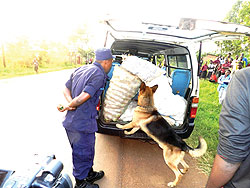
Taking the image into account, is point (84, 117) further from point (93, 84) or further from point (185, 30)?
point (185, 30)

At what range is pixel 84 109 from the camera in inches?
76.3

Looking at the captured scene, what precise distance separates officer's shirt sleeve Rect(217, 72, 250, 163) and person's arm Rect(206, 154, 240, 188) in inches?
1.6

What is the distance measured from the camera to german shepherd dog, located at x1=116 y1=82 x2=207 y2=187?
2.29 meters

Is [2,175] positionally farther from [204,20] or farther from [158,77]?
[158,77]

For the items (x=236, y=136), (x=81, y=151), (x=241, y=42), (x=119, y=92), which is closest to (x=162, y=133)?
(x=119, y=92)

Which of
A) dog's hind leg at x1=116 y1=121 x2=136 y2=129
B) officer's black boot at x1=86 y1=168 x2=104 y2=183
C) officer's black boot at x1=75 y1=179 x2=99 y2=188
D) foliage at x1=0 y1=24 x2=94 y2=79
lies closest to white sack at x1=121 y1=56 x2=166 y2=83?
dog's hind leg at x1=116 y1=121 x2=136 y2=129

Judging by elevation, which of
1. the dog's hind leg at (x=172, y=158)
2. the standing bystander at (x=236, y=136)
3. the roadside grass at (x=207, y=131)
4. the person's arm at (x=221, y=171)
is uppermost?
the standing bystander at (x=236, y=136)

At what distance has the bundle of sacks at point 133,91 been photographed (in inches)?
103

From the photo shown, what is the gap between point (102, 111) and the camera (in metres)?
2.85

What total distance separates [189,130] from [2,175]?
2.66 meters

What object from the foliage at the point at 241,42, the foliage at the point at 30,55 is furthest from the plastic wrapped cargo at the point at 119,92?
the foliage at the point at 30,55

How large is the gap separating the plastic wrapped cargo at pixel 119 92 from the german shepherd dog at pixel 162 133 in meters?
0.19

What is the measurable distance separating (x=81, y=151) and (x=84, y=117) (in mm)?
481

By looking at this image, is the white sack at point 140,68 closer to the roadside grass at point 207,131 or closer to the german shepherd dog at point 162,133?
the german shepherd dog at point 162,133
